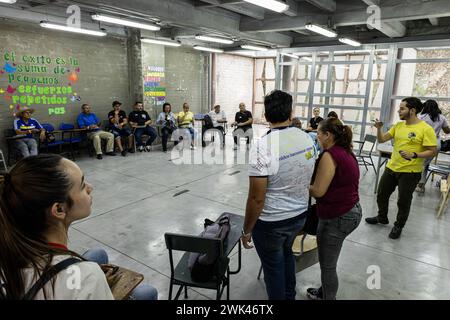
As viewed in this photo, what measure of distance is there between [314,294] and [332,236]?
29.6 inches

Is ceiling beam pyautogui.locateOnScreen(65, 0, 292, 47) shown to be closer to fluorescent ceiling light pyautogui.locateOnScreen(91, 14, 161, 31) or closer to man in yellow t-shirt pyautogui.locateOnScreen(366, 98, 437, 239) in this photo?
fluorescent ceiling light pyautogui.locateOnScreen(91, 14, 161, 31)

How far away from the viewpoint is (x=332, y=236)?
196cm

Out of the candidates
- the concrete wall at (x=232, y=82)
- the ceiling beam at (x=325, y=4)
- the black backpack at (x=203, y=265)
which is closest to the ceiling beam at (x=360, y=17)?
the ceiling beam at (x=325, y=4)

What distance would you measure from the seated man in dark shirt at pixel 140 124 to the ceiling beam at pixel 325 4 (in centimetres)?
467

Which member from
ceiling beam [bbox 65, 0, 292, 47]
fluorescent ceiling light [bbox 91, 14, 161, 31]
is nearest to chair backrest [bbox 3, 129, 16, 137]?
fluorescent ceiling light [bbox 91, 14, 161, 31]

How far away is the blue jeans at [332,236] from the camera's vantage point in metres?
1.94

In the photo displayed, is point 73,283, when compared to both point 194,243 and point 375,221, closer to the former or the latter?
point 194,243

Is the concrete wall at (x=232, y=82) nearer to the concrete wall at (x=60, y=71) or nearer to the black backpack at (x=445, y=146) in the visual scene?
the concrete wall at (x=60, y=71)

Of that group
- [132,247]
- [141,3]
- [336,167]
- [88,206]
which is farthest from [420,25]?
[88,206]

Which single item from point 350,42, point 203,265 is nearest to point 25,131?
point 203,265

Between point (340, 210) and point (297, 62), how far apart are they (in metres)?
7.92

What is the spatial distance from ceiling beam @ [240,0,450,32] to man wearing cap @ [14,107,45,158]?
16.0ft

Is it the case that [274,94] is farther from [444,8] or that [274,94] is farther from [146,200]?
[444,8]
